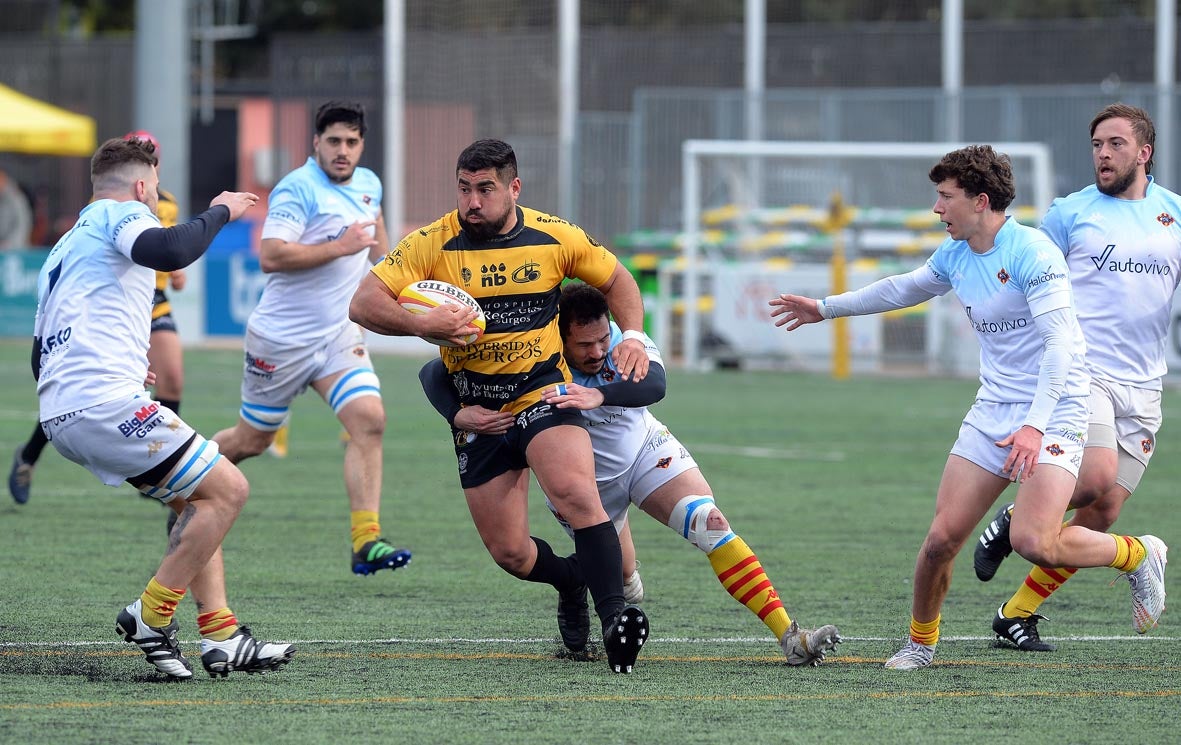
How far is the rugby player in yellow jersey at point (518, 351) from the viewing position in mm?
6254

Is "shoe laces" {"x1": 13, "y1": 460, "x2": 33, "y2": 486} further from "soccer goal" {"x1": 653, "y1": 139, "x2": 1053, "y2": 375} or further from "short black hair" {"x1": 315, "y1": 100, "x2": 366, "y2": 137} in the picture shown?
"soccer goal" {"x1": 653, "y1": 139, "x2": 1053, "y2": 375}

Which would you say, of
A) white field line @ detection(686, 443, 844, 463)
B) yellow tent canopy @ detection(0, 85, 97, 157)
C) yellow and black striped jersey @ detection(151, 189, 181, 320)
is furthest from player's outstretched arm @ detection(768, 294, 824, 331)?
yellow tent canopy @ detection(0, 85, 97, 157)

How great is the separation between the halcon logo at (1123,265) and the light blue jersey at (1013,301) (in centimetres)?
65

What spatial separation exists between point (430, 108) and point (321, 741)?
75.8 ft

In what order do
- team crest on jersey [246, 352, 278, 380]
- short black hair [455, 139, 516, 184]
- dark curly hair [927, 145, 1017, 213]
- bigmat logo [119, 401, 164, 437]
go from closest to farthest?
bigmat logo [119, 401, 164, 437] < dark curly hair [927, 145, 1017, 213] < short black hair [455, 139, 516, 184] < team crest on jersey [246, 352, 278, 380]

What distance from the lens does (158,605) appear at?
5883 millimetres

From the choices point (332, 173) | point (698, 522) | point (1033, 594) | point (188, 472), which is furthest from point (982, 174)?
point (332, 173)

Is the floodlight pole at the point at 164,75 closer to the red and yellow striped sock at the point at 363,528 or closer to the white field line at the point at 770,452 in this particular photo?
the white field line at the point at 770,452

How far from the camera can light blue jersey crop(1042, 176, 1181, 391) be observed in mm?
6676

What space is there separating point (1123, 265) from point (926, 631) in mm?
1635

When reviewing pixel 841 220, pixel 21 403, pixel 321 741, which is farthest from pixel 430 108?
pixel 321 741

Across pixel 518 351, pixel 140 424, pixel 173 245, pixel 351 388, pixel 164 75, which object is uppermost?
pixel 164 75

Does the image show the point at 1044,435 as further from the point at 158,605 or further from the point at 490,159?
the point at 158,605

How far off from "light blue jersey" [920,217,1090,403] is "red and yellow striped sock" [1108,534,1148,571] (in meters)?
0.63
